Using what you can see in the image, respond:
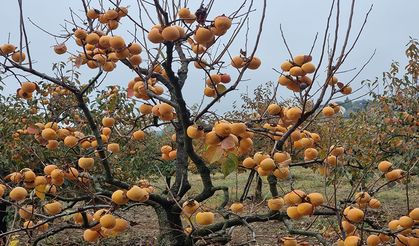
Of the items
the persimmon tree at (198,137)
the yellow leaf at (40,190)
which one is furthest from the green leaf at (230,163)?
the yellow leaf at (40,190)

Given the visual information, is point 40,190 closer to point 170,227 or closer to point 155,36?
point 170,227

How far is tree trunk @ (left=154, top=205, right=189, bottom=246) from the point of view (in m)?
2.30

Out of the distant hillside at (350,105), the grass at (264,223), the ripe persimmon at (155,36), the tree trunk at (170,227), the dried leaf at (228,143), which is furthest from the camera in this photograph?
the grass at (264,223)

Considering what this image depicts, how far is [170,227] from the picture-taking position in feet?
7.73

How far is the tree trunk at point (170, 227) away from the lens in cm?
230

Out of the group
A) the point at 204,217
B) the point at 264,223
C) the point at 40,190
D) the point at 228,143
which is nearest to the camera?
the point at 228,143

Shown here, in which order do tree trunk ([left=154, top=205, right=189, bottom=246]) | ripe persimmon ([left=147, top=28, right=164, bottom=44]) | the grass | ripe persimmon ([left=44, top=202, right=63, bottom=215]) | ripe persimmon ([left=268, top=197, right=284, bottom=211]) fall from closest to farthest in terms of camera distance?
1. ripe persimmon ([left=147, top=28, right=164, bottom=44])
2. ripe persimmon ([left=268, top=197, right=284, bottom=211])
3. ripe persimmon ([left=44, top=202, right=63, bottom=215])
4. tree trunk ([left=154, top=205, right=189, bottom=246])
5. the grass

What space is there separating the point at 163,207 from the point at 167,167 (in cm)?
467

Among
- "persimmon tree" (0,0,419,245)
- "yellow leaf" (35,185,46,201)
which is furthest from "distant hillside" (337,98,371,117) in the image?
"yellow leaf" (35,185,46,201)

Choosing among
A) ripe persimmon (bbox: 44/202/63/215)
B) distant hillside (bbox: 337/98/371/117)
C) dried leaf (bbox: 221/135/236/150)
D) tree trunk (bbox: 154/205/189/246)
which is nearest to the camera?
dried leaf (bbox: 221/135/236/150)

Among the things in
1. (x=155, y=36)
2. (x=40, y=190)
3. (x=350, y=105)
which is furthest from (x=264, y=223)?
(x=155, y=36)

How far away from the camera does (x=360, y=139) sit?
23.9 ft

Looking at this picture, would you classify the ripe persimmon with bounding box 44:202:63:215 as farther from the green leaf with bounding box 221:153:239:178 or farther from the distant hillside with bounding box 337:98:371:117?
the distant hillside with bounding box 337:98:371:117

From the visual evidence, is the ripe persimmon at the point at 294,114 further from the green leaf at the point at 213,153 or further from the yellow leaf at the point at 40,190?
the yellow leaf at the point at 40,190
